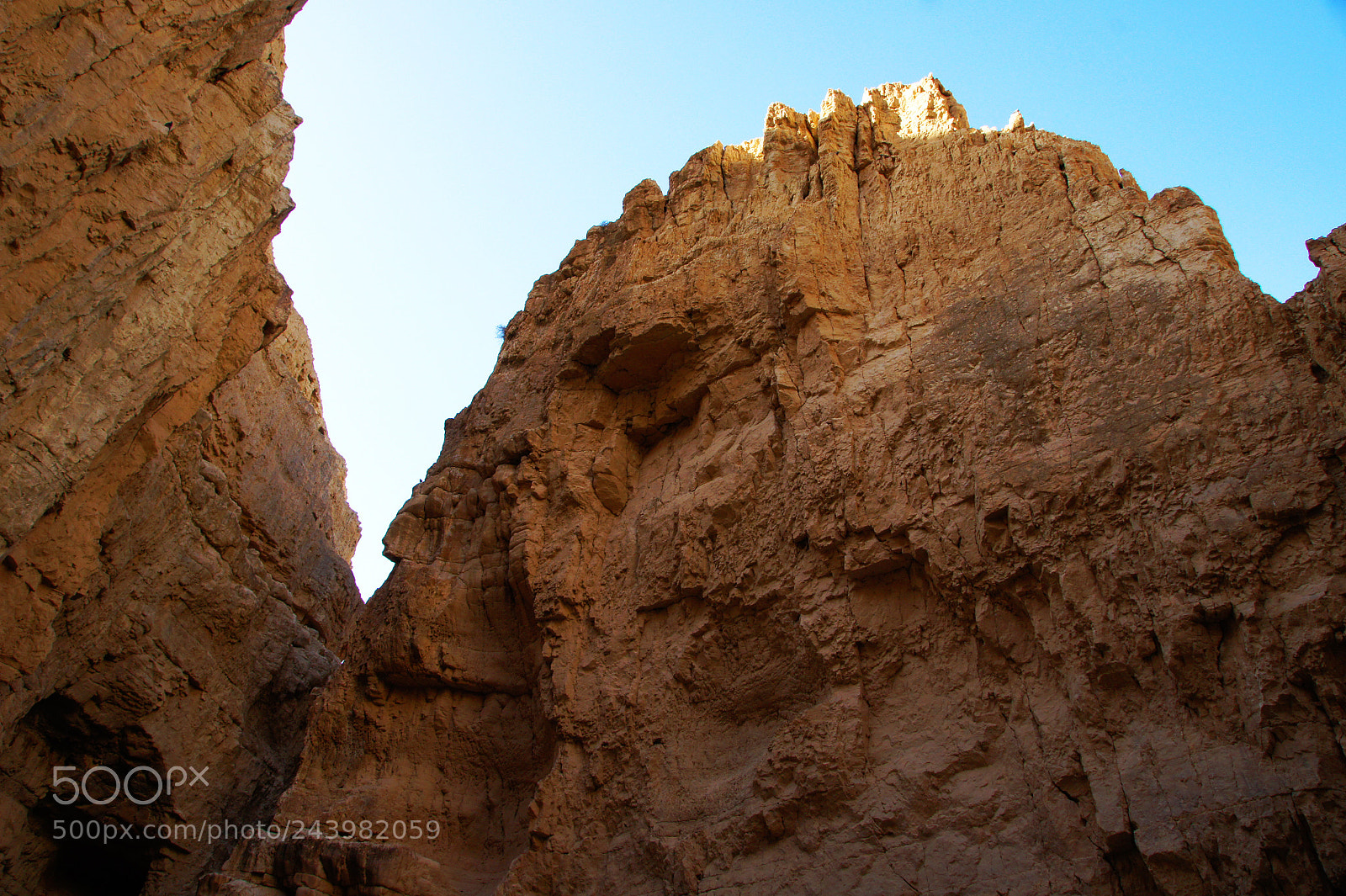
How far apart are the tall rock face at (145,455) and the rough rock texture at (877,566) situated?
2.59m

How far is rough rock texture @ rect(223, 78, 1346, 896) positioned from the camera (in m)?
7.05

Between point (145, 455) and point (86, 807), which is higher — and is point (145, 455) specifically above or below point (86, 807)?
above

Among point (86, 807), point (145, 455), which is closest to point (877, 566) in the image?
point (145, 455)

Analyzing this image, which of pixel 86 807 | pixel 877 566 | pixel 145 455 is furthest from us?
pixel 86 807

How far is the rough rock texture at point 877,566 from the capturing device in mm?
7051

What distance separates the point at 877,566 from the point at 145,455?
8.46 m

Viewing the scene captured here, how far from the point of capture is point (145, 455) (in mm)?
10656

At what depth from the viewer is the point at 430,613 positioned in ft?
42.0

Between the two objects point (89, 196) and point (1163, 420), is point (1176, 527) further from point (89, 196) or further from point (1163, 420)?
point (89, 196)

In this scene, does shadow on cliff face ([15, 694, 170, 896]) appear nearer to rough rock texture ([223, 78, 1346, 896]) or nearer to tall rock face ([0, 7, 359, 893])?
tall rock face ([0, 7, 359, 893])

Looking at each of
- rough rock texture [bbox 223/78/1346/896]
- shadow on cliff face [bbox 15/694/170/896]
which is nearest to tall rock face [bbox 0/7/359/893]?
shadow on cliff face [bbox 15/694/170/896]

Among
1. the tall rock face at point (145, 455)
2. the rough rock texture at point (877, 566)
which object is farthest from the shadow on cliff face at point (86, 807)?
the rough rock texture at point (877, 566)

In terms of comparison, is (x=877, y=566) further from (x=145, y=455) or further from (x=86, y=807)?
(x=86, y=807)

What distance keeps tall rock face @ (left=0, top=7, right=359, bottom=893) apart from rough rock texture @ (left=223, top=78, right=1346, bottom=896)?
259 centimetres
